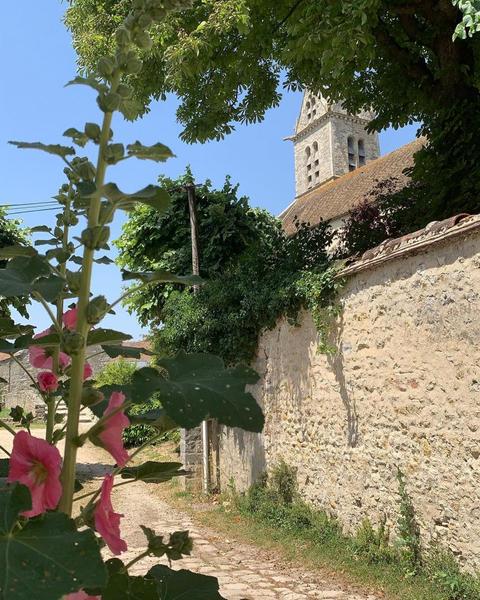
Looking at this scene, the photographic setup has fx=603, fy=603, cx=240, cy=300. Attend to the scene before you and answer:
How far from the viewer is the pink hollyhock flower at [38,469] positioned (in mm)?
946

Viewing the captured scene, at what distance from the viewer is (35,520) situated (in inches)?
30.4

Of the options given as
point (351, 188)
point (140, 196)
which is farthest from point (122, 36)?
point (351, 188)

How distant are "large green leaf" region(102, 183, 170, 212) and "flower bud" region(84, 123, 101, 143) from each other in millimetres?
133

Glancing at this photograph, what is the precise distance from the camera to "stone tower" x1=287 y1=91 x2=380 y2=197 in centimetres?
3572

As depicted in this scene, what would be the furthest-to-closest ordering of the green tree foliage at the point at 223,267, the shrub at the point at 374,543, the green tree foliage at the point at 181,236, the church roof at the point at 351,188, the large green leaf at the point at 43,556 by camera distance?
the church roof at the point at 351,188, the green tree foliage at the point at 181,236, the green tree foliage at the point at 223,267, the shrub at the point at 374,543, the large green leaf at the point at 43,556

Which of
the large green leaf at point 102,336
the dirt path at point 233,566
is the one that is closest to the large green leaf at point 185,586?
the large green leaf at point 102,336

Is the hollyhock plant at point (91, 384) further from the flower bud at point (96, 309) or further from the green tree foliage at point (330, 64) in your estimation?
the green tree foliage at point (330, 64)

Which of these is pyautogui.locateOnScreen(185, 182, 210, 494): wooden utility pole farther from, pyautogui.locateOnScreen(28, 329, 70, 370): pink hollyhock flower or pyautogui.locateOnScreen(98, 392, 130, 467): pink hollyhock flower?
pyautogui.locateOnScreen(98, 392, 130, 467): pink hollyhock flower

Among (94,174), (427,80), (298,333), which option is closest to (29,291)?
(94,174)

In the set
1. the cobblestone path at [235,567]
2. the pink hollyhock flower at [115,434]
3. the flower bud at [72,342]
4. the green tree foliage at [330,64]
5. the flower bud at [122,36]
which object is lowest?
the cobblestone path at [235,567]

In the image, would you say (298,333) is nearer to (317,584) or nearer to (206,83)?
(317,584)

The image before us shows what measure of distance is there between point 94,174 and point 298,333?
6.61m

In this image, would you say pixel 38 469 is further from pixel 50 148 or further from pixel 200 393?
pixel 50 148

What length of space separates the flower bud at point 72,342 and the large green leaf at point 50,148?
33cm
